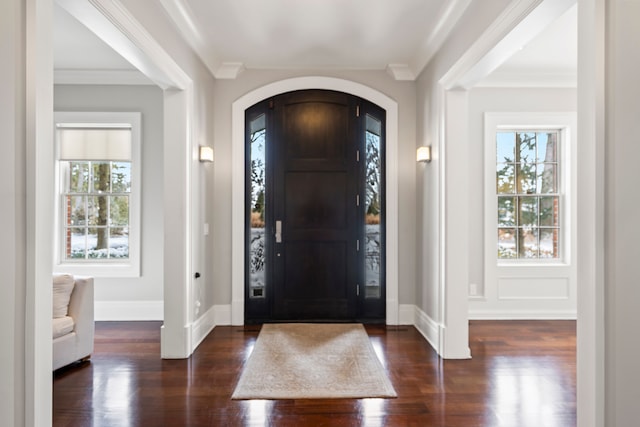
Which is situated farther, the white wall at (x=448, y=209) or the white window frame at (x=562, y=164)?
the white window frame at (x=562, y=164)

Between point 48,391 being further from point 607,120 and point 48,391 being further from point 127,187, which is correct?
point 127,187

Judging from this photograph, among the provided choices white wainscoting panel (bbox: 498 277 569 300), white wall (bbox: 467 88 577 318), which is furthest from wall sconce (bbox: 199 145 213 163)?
white wainscoting panel (bbox: 498 277 569 300)

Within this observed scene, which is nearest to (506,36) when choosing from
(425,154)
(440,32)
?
(440,32)

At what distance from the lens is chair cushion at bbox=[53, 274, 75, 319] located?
3.23 m

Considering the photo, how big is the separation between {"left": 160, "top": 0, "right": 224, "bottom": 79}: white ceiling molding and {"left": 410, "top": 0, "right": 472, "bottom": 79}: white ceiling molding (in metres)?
2.04

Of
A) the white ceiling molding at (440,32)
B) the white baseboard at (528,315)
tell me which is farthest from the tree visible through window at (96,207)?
the white baseboard at (528,315)

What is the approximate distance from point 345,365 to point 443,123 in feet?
7.34

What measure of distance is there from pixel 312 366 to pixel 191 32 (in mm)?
3012

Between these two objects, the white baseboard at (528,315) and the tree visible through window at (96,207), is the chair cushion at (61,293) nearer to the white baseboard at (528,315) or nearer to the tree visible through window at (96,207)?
the tree visible through window at (96,207)

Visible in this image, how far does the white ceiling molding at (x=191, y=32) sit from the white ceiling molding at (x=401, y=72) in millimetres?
1820

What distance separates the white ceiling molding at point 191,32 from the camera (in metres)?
3.11

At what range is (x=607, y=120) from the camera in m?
1.56

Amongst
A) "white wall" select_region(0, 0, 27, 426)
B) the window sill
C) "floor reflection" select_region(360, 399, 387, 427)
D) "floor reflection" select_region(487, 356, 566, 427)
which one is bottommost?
"floor reflection" select_region(487, 356, 566, 427)

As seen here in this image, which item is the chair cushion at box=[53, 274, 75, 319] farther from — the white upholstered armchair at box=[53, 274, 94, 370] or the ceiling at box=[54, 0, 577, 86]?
the ceiling at box=[54, 0, 577, 86]
